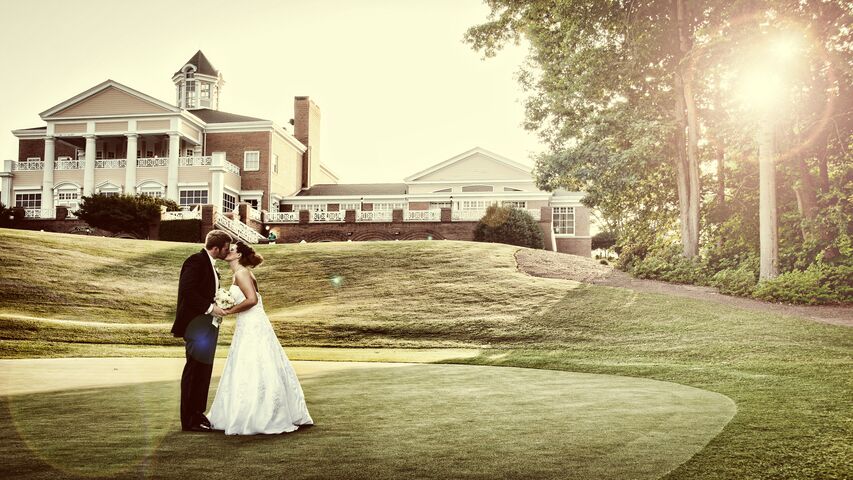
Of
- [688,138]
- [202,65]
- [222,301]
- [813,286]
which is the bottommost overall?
[813,286]

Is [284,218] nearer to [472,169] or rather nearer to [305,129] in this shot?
[472,169]

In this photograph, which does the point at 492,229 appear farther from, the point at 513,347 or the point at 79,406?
the point at 79,406

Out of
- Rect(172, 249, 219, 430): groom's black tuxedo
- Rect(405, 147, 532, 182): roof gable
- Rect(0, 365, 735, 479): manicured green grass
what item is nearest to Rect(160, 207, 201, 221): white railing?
Rect(405, 147, 532, 182): roof gable

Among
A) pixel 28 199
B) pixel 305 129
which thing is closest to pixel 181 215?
pixel 28 199

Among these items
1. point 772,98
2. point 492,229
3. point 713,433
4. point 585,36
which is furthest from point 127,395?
point 492,229

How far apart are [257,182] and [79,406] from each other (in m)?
44.6

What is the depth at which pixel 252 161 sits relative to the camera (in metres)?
52.2

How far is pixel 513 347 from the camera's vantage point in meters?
19.6

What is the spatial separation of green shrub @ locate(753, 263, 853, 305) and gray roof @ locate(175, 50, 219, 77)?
49356 millimetres

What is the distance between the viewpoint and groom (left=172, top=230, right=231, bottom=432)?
722cm

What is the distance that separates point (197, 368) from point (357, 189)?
48.7 metres

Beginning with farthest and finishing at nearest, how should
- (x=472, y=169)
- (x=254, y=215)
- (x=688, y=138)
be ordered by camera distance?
(x=472, y=169)
(x=254, y=215)
(x=688, y=138)

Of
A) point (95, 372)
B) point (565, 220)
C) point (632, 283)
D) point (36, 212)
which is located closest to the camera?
point (95, 372)

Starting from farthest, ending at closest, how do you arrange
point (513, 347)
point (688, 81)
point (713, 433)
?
1. point (688, 81)
2. point (513, 347)
3. point (713, 433)
